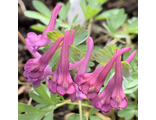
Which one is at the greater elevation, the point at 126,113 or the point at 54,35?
the point at 54,35

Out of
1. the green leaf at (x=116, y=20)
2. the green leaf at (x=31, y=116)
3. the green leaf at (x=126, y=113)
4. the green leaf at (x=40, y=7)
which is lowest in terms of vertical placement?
the green leaf at (x=126, y=113)

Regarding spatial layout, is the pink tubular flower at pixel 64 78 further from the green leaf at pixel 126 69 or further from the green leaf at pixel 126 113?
the green leaf at pixel 126 113

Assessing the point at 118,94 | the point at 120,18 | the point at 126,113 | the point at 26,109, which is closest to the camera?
the point at 118,94

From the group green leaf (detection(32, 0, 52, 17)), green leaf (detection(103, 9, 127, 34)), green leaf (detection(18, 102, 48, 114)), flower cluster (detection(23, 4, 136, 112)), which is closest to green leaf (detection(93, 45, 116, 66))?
flower cluster (detection(23, 4, 136, 112))

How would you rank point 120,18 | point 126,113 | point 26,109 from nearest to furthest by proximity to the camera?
1. point 26,109
2. point 126,113
3. point 120,18

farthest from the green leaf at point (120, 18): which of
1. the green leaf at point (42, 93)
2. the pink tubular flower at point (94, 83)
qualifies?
the green leaf at point (42, 93)

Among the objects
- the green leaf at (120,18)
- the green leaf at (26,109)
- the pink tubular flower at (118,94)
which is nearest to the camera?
the pink tubular flower at (118,94)

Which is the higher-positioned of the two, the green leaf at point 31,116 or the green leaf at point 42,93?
the green leaf at point 42,93

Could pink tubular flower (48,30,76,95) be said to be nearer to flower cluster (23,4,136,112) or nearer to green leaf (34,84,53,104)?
flower cluster (23,4,136,112)

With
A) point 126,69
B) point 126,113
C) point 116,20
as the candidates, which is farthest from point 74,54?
point 116,20

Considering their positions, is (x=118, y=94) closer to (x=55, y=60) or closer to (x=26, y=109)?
(x=55, y=60)

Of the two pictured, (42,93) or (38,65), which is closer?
(38,65)

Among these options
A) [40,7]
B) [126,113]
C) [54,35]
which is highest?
[40,7]
